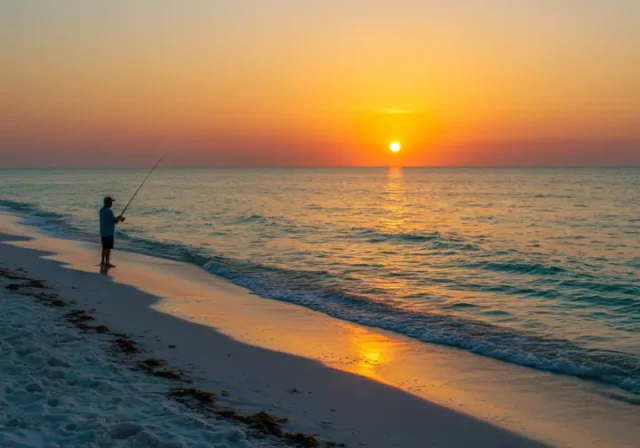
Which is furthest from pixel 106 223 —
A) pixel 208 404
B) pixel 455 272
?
pixel 208 404

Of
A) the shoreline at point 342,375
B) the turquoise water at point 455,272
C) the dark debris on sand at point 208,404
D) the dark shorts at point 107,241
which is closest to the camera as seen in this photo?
the dark debris on sand at point 208,404

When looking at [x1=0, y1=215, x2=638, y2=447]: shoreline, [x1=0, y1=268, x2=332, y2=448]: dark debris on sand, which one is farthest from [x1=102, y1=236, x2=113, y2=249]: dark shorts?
[x1=0, y1=268, x2=332, y2=448]: dark debris on sand

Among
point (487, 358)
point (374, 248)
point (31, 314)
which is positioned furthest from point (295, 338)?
point (374, 248)

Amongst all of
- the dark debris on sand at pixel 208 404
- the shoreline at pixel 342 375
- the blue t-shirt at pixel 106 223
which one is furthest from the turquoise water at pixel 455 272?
the dark debris on sand at pixel 208 404

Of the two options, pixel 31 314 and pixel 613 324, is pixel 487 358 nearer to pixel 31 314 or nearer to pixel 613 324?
pixel 613 324

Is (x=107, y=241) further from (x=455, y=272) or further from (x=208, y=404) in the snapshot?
(x=208, y=404)

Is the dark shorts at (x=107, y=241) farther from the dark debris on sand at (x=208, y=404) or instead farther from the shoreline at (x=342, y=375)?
the dark debris on sand at (x=208, y=404)

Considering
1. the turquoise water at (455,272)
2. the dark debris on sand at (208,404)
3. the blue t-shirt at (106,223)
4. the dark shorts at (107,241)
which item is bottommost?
the turquoise water at (455,272)

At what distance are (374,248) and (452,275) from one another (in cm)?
634

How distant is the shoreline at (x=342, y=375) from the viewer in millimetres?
6027

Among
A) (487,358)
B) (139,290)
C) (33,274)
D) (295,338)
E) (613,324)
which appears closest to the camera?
(487,358)

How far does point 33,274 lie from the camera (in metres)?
14.0

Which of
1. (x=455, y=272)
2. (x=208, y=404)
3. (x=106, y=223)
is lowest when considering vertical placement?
(x=455, y=272)

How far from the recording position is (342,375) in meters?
7.60
